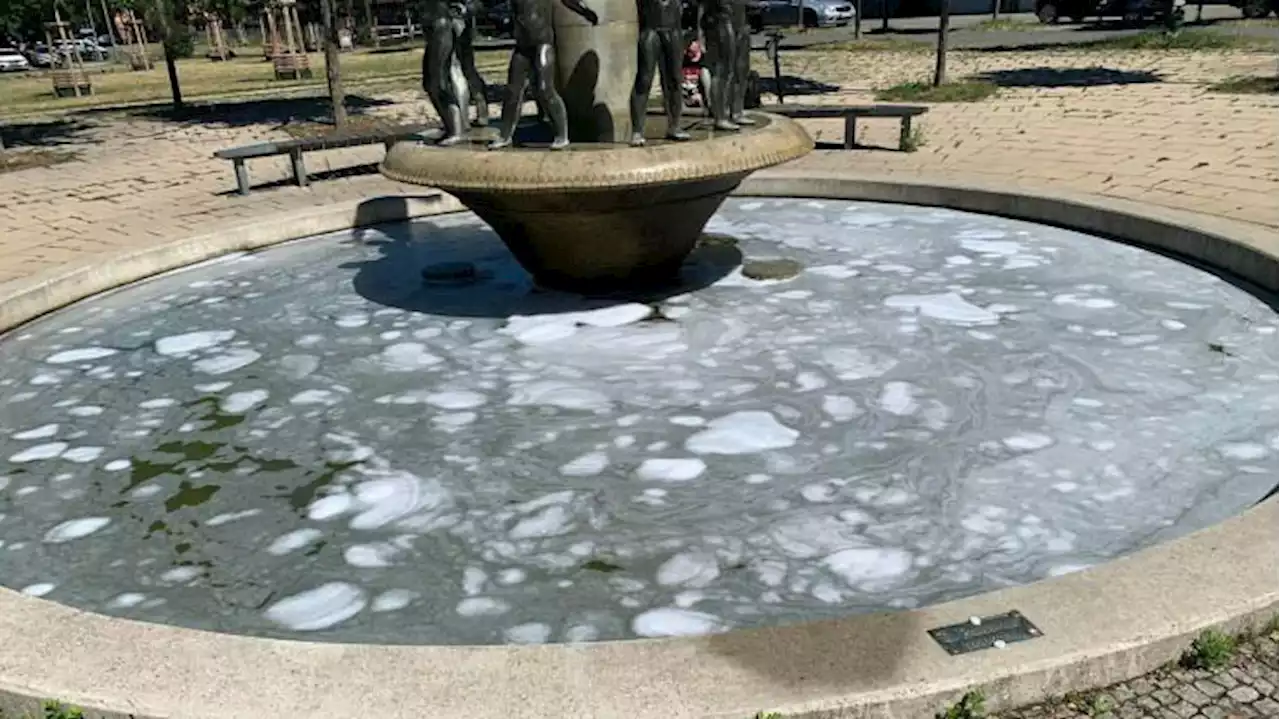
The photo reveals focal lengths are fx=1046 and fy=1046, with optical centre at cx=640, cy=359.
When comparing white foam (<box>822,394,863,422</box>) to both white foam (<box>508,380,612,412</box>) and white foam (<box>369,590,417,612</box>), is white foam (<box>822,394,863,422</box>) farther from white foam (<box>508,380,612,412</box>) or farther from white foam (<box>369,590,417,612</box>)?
white foam (<box>369,590,417,612</box>)

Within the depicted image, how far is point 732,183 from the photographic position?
6.75m

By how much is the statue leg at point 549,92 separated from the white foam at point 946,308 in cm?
226

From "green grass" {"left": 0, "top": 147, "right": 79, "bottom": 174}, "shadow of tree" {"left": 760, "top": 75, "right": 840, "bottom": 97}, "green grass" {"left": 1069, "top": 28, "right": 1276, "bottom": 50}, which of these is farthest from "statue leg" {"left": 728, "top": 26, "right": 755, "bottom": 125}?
"green grass" {"left": 1069, "top": 28, "right": 1276, "bottom": 50}

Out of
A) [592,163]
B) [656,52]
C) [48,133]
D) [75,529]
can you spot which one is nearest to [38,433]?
[75,529]

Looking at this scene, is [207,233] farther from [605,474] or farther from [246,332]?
[605,474]

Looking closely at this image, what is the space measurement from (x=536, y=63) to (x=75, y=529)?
354cm

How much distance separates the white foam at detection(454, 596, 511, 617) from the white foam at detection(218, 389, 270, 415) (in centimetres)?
231

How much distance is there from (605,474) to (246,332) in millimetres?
3216

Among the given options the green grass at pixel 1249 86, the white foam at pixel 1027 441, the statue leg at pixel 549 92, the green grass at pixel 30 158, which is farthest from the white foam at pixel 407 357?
the green grass at pixel 1249 86

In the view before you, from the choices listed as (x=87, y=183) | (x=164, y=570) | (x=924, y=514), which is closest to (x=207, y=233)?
(x=87, y=183)

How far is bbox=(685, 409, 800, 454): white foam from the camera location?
15.4 feet

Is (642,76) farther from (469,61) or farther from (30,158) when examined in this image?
(30,158)

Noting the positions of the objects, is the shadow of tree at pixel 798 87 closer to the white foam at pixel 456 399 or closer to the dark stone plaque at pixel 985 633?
the white foam at pixel 456 399

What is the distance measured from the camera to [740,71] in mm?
6902
